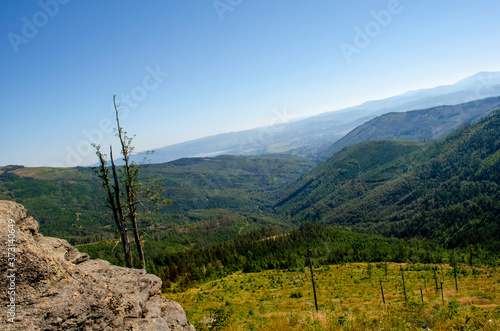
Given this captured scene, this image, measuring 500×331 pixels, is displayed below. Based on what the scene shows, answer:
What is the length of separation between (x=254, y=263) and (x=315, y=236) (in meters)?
49.7

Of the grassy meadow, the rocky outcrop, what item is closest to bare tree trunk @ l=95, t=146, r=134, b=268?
the grassy meadow

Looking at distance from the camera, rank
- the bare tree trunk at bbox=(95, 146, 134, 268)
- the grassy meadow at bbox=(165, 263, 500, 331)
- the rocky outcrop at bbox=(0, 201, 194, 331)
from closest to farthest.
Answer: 1. the rocky outcrop at bbox=(0, 201, 194, 331)
2. the grassy meadow at bbox=(165, 263, 500, 331)
3. the bare tree trunk at bbox=(95, 146, 134, 268)

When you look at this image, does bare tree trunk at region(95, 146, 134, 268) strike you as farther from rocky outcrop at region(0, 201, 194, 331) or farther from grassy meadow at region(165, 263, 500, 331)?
rocky outcrop at region(0, 201, 194, 331)

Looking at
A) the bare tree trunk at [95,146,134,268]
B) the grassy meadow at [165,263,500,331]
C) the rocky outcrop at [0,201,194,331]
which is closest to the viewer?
the rocky outcrop at [0,201,194,331]

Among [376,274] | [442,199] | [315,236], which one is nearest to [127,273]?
[376,274]

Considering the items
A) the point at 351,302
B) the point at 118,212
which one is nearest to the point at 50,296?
the point at 118,212

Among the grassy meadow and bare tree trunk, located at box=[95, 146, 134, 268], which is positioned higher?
bare tree trunk, located at box=[95, 146, 134, 268]

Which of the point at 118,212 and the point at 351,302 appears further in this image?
the point at 351,302

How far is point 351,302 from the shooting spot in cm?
3391

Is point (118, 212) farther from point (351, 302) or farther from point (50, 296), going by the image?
point (351, 302)

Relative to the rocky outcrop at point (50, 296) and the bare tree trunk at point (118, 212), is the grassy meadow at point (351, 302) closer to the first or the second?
the bare tree trunk at point (118, 212)

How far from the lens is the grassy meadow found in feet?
40.3

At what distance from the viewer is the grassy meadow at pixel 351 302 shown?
12272 millimetres

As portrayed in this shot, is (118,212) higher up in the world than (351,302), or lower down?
higher up
